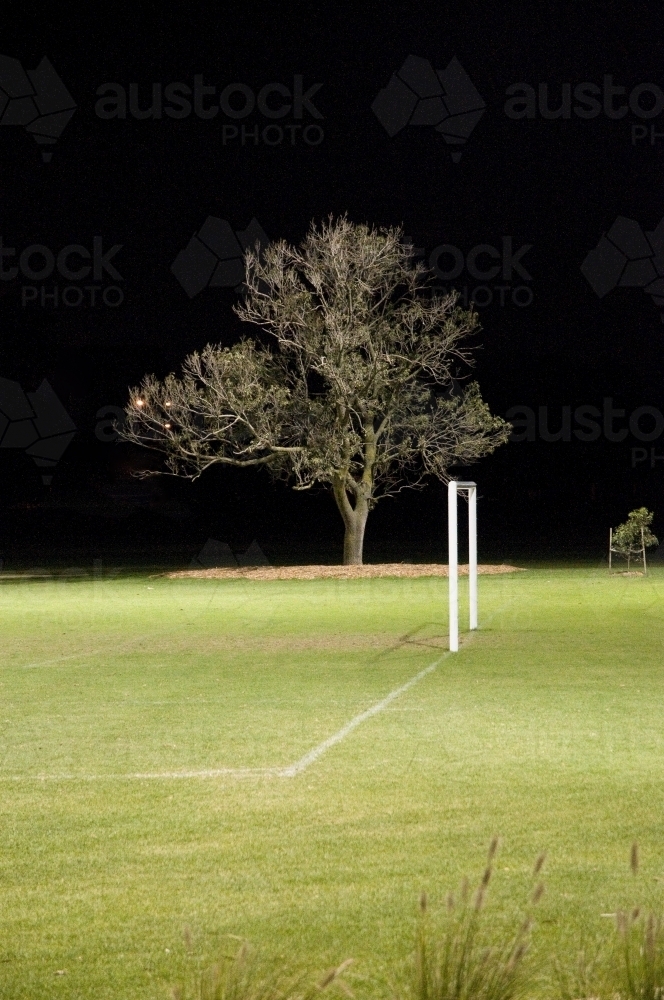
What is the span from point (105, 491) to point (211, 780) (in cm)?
6600

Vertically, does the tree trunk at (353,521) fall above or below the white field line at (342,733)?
above

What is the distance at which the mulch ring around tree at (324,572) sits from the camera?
34.8m

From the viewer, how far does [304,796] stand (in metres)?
8.23

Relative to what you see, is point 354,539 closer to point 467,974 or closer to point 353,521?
point 353,521

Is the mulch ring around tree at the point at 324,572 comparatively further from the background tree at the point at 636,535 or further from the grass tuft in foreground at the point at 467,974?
the grass tuft in foreground at the point at 467,974

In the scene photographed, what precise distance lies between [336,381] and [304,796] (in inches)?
1123

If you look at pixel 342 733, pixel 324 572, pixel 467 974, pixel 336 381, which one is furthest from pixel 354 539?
pixel 467 974

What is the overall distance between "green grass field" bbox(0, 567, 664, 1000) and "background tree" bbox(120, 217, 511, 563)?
1884cm

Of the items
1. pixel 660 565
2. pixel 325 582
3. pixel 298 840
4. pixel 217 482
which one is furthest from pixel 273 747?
pixel 217 482

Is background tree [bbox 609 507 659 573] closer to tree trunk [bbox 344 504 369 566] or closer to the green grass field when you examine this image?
tree trunk [bbox 344 504 369 566]

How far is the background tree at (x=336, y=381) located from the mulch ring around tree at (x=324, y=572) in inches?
101

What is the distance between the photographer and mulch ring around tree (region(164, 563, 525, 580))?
34750 millimetres

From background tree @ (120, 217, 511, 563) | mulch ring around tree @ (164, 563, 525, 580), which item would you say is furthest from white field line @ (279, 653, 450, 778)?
background tree @ (120, 217, 511, 563)

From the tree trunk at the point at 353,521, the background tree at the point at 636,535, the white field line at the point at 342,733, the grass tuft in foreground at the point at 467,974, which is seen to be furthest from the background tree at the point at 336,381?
the grass tuft in foreground at the point at 467,974
